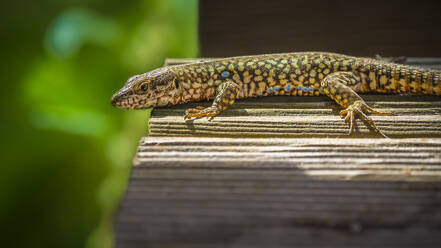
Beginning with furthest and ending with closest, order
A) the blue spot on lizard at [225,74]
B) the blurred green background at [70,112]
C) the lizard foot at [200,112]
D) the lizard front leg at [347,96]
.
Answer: the blurred green background at [70,112]
the blue spot on lizard at [225,74]
the lizard foot at [200,112]
the lizard front leg at [347,96]

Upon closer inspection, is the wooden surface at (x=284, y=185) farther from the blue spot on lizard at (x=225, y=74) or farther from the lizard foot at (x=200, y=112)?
the blue spot on lizard at (x=225, y=74)

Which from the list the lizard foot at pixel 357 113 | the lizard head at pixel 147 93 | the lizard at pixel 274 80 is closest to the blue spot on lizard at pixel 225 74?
the lizard at pixel 274 80

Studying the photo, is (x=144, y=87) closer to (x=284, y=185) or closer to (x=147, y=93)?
(x=147, y=93)

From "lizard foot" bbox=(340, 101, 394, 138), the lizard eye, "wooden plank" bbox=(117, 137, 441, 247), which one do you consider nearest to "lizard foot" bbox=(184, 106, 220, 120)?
"wooden plank" bbox=(117, 137, 441, 247)

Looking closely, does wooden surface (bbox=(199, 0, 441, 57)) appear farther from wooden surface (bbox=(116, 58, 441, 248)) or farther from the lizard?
wooden surface (bbox=(116, 58, 441, 248))

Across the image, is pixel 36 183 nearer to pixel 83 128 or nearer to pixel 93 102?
pixel 83 128

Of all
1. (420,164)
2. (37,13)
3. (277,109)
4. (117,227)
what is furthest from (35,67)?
(420,164)
